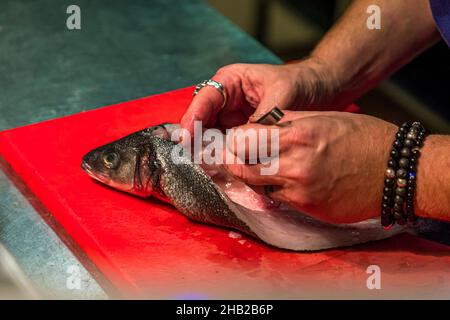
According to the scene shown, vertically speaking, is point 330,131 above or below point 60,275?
above

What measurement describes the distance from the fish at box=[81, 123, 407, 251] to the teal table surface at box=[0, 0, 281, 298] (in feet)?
0.79

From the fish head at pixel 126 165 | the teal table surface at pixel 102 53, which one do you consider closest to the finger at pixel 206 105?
the fish head at pixel 126 165

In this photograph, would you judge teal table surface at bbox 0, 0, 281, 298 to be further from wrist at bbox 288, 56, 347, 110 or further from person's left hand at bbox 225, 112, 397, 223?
person's left hand at bbox 225, 112, 397, 223

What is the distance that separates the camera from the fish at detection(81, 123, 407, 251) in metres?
1.88

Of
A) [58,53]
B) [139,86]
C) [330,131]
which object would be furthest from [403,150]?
[58,53]

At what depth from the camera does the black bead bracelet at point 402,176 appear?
5.66 ft

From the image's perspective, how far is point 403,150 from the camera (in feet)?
5.68

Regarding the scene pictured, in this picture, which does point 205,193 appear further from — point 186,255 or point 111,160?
point 111,160

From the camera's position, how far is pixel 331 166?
5.66ft

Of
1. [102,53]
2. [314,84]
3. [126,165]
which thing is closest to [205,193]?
[126,165]

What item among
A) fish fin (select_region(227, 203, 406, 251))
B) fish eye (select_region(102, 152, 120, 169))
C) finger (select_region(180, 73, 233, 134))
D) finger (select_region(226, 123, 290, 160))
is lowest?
fish fin (select_region(227, 203, 406, 251))

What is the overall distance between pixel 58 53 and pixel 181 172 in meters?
0.89

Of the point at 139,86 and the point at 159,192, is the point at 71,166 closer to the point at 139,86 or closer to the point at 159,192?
the point at 159,192

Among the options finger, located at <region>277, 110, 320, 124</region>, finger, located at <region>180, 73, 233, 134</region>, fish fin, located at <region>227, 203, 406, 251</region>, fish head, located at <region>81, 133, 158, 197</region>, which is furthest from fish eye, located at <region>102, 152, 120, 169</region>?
finger, located at <region>277, 110, 320, 124</region>
